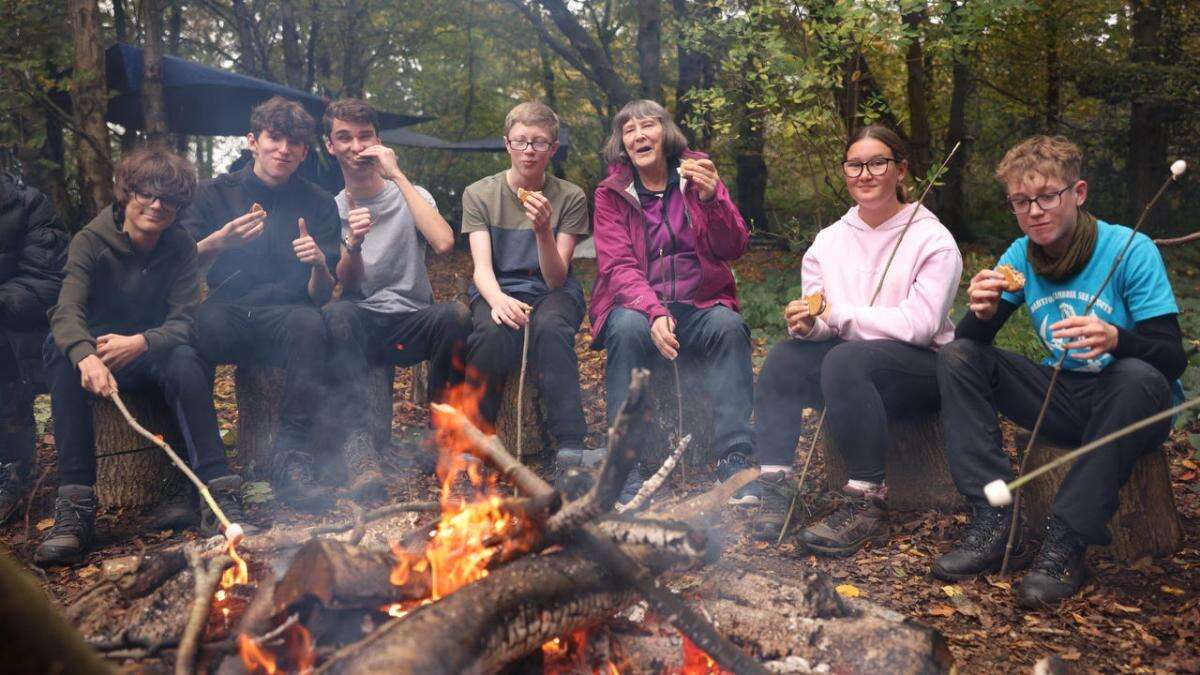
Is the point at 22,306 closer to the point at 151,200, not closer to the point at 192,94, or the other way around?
the point at 151,200

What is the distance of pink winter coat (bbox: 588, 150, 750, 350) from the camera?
442 centimetres

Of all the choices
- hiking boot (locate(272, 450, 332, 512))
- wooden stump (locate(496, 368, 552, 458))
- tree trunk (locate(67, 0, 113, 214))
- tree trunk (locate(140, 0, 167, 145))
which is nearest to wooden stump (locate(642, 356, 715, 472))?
wooden stump (locate(496, 368, 552, 458))

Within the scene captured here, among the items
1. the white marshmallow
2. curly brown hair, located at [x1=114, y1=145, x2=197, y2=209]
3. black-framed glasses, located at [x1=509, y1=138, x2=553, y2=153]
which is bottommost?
the white marshmallow

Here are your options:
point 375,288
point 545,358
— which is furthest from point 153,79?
point 545,358

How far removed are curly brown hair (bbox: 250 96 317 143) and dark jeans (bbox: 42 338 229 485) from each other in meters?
1.26

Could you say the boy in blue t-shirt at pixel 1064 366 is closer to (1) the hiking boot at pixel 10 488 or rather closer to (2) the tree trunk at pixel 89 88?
(1) the hiking boot at pixel 10 488

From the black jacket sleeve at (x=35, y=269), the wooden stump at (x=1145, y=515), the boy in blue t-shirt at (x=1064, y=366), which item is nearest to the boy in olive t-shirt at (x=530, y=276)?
the boy in blue t-shirt at (x=1064, y=366)

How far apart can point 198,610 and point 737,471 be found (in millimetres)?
2492

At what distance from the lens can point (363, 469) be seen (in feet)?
14.7

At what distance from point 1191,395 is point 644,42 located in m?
7.93

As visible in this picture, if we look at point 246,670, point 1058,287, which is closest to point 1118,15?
point 1058,287

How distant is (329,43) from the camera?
16.6 metres

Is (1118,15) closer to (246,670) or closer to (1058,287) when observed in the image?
(1058,287)

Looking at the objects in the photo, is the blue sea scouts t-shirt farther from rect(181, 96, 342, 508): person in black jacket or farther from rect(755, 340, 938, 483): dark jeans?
rect(181, 96, 342, 508): person in black jacket
